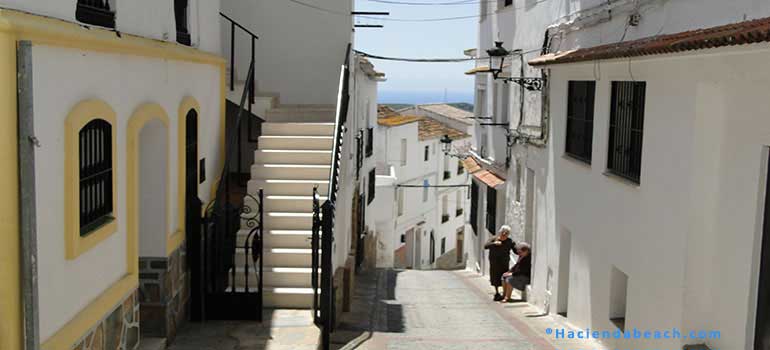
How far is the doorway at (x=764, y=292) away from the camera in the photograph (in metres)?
6.28

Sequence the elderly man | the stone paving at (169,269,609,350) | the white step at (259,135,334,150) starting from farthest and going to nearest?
the elderly man
the white step at (259,135,334,150)
the stone paving at (169,269,609,350)

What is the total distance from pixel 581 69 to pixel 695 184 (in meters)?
4.11

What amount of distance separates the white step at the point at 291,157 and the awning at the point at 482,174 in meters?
7.39

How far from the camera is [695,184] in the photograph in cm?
718

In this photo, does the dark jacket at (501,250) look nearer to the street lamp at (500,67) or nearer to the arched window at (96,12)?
the street lamp at (500,67)

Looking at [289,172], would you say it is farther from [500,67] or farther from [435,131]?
[435,131]

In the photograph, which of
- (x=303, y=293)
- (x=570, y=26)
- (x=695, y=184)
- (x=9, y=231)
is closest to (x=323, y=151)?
(x=303, y=293)

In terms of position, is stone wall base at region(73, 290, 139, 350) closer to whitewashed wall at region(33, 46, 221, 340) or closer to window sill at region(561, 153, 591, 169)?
whitewashed wall at region(33, 46, 221, 340)

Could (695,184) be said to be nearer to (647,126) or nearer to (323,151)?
(647,126)

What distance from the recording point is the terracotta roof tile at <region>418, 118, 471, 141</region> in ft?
119

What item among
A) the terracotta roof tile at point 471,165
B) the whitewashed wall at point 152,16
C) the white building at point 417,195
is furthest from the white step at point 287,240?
the white building at point 417,195

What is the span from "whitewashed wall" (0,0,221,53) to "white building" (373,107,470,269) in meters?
17.8

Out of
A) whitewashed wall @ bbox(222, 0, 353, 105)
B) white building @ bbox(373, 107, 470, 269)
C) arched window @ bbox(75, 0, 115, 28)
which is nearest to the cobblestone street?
whitewashed wall @ bbox(222, 0, 353, 105)

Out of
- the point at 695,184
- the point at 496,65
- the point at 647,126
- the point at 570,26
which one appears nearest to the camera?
the point at 695,184
